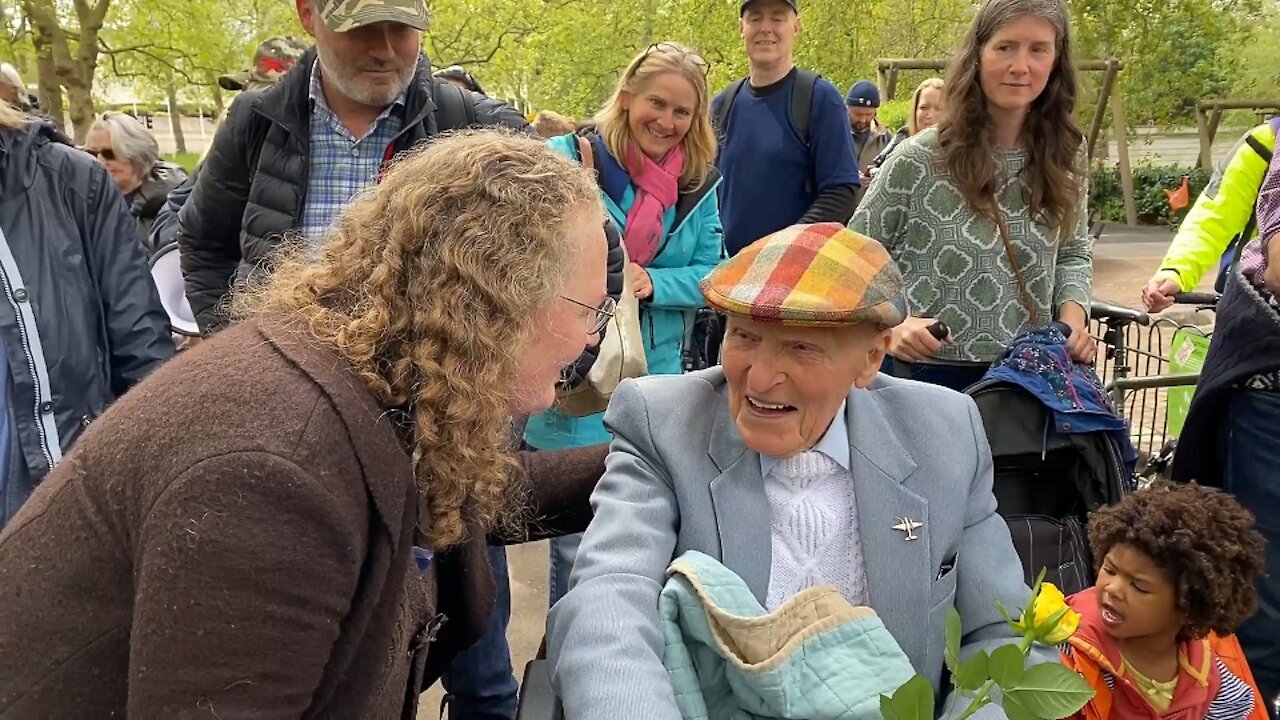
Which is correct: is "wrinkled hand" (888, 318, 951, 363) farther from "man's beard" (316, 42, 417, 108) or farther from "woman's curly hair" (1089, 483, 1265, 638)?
"man's beard" (316, 42, 417, 108)

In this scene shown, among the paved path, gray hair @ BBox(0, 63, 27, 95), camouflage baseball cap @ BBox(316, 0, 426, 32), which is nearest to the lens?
camouflage baseball cap @ BBox(316, 0, 426, 32)

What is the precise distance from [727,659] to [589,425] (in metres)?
1.47

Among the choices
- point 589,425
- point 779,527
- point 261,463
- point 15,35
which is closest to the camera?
point 261,463

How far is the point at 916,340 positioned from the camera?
2598 millimetres

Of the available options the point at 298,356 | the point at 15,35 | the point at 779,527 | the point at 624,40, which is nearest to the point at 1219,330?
the point at 779,527

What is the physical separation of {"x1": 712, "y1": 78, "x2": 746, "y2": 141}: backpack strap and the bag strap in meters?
1.63

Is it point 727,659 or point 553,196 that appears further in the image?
point 727,659

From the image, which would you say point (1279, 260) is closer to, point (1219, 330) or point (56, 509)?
point (1219, 330)

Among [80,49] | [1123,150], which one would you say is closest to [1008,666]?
[1123,150]

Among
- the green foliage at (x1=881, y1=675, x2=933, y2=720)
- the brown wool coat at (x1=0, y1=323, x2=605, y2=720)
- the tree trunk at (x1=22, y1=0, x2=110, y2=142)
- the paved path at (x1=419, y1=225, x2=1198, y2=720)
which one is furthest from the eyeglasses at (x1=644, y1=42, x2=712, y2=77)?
the tree trunk at (x1=22, y1=0, x2=110, y2=142)

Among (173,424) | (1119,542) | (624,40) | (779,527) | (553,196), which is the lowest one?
(1119,542)

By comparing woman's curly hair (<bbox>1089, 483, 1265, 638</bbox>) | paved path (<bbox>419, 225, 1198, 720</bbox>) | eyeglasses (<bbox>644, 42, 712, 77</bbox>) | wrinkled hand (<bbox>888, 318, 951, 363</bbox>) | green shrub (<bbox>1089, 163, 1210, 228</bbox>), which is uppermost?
eyeglasses (<bbox>644, 42, 712, 77</bbox>)

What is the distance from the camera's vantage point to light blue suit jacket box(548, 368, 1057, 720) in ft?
5.89

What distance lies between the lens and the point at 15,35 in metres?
15.2
